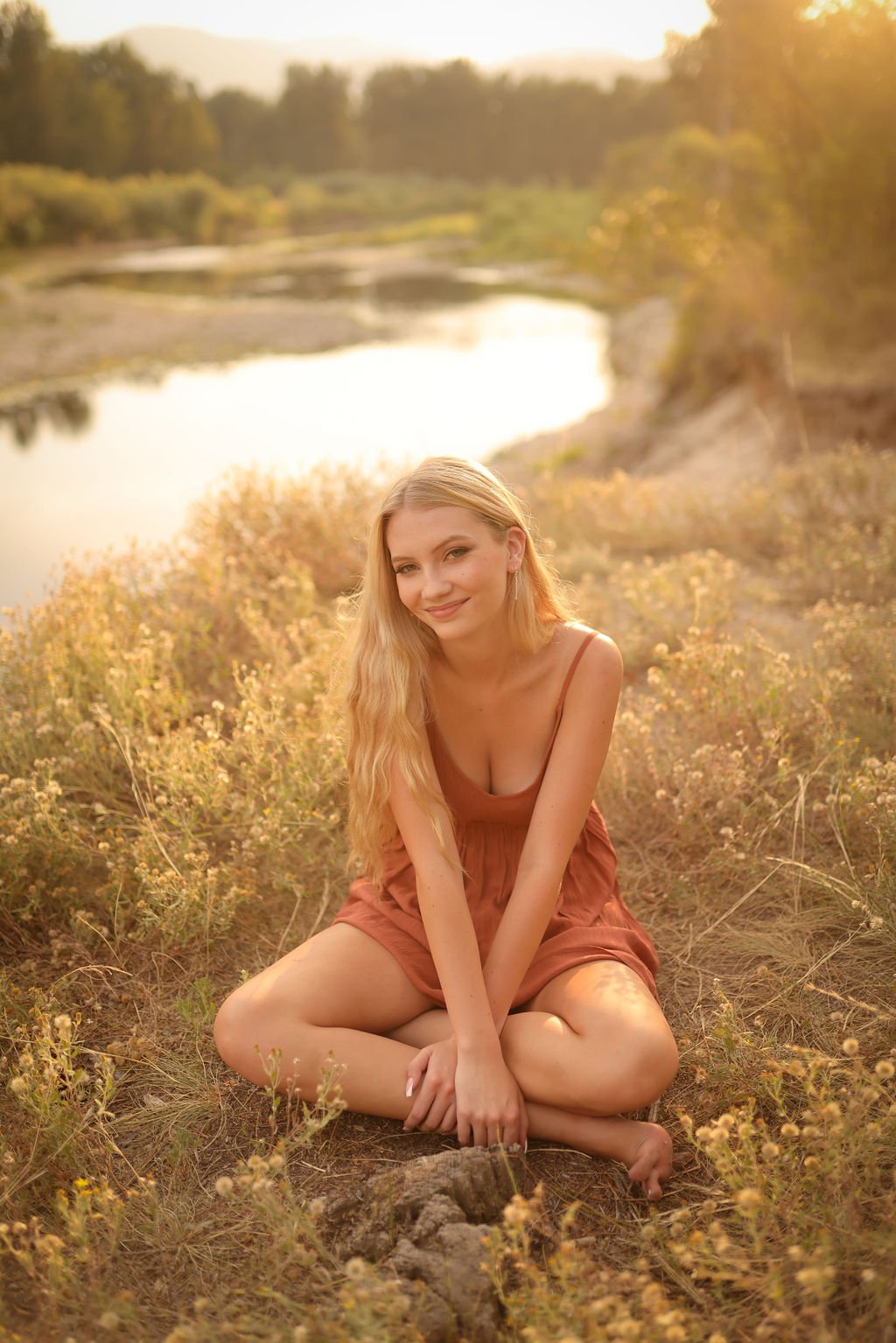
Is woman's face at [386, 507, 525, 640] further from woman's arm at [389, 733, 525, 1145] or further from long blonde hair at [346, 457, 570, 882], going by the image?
woman's arm at [389, 733, 525, 1145]

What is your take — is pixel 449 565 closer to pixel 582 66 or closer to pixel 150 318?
pixel 150 318

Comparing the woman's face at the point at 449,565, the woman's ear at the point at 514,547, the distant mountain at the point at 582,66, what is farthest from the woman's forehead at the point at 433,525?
the distant mountain at the point at 582,66

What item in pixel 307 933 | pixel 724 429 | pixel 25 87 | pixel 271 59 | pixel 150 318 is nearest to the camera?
pixel 307 933

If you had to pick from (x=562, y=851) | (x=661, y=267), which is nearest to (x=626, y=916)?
(x=562, y=851)

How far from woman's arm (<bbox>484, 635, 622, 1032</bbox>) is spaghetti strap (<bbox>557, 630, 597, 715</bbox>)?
13 millimetres

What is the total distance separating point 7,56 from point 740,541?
18713 millimetres

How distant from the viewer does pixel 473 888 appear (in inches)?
102

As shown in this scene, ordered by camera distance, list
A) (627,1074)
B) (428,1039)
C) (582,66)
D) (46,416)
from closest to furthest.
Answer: (627,1074) → (428,1039) → (46,416) → (582,66)

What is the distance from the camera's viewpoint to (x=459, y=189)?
158 ft

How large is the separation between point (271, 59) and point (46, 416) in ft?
110

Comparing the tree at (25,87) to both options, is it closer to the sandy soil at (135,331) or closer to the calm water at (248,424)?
the sandy soil at (135,331)

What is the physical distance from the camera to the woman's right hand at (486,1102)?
2.11m

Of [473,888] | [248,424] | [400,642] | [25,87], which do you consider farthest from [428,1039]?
[25,87]

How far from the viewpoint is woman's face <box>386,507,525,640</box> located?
2.43m
